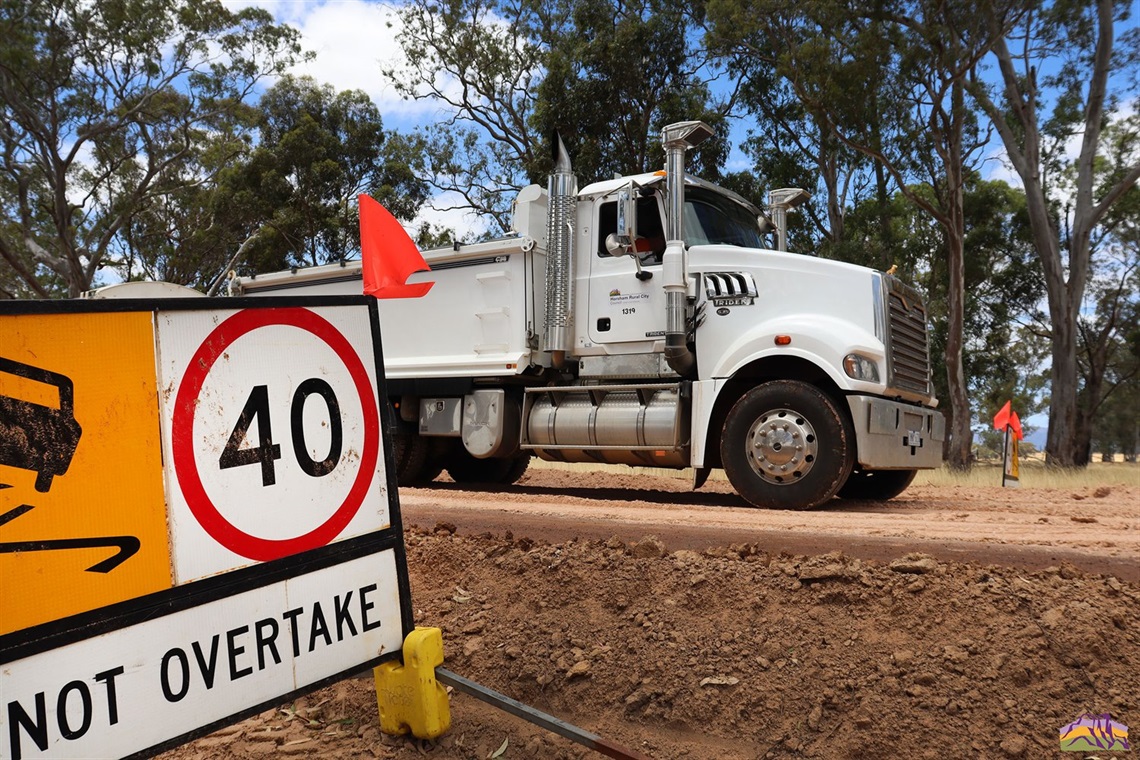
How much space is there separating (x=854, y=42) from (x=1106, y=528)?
45.4ft

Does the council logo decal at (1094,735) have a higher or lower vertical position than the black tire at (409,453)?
lower

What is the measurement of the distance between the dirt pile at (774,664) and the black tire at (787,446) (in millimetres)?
2888

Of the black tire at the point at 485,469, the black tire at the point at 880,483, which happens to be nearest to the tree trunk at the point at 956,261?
the black tire at the point at 880,483

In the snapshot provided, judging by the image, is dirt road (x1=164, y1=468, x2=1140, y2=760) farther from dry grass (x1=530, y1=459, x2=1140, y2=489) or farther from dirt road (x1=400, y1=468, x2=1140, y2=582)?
dry grass (x1=530, y1=459, x2=1140, y2=489)

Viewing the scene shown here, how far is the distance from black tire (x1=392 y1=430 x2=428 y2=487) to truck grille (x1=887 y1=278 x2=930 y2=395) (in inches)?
211

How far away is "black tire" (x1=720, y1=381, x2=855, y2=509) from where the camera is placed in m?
7.02

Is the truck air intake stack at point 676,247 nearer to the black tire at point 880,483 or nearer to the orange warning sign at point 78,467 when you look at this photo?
the black tire at point 880,483

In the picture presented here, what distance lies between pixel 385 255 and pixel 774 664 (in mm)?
2268

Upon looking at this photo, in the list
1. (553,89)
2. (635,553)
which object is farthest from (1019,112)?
(635,553)

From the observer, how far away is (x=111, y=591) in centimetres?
223

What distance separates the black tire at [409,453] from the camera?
32.7ft

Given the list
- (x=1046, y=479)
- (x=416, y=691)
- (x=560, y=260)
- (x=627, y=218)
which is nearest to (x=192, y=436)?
(x=416, y=691)

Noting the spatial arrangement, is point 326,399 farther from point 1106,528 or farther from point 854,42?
point 854,42

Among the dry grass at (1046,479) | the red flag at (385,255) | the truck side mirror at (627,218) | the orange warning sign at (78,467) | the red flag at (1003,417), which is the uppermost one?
the truck side mirror at (627,218)
